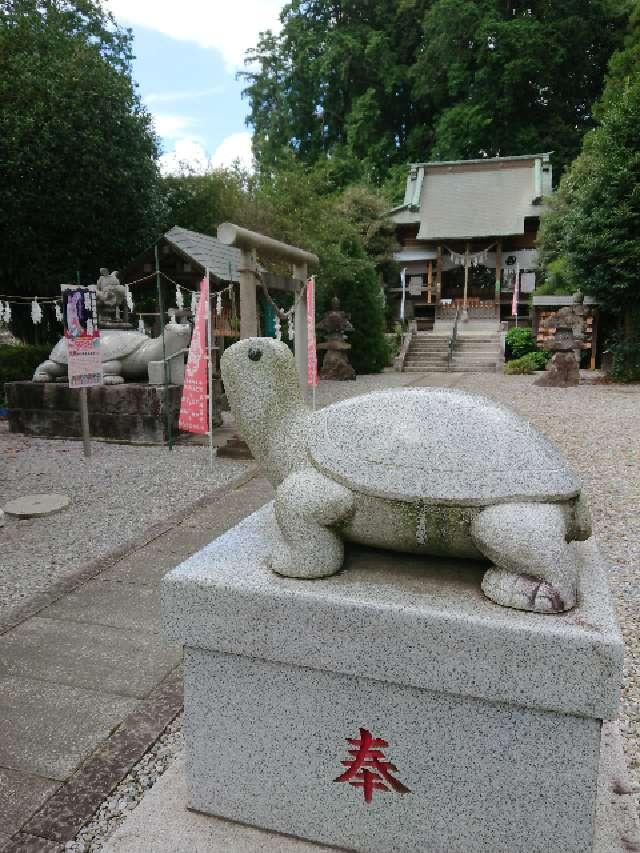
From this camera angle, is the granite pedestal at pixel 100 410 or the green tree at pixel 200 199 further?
the green tree at pixel 200 199

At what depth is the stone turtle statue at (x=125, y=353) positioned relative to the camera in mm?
7918

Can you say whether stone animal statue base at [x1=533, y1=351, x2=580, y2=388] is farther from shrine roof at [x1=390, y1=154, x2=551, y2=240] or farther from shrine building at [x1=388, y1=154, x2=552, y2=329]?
shrine roof at [x1=390, y1=154, x2=551, y2=240]

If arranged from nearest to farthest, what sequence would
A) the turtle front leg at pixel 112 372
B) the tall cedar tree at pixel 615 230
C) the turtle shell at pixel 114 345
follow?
1. the turtle front leg at pixel 112 372
2. the turtle shell at pixel 114 345
3. the tall cedar tree at pixel 615 230

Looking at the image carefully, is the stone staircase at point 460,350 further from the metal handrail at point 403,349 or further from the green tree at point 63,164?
the green tree at point 63,164

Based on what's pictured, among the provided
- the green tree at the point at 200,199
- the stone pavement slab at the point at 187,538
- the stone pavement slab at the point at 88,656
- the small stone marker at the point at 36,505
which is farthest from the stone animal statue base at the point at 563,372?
the stone pavement slab at the point at 88,656

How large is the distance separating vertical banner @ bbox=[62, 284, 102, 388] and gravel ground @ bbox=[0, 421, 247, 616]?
3.21ft

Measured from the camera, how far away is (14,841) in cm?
177

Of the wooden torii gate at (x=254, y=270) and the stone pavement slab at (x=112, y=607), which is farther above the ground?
the wooden torii gate at (x=254, y=270)

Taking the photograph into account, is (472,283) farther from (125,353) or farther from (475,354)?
(125,353)

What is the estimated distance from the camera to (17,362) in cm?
1082

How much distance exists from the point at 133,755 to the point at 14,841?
1.43 feet

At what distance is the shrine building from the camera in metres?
21.5

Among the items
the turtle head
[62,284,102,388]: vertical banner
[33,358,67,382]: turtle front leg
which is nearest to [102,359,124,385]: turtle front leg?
[33,358,67,382]: turtle front leg

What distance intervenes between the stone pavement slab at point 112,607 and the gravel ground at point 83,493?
312mm
